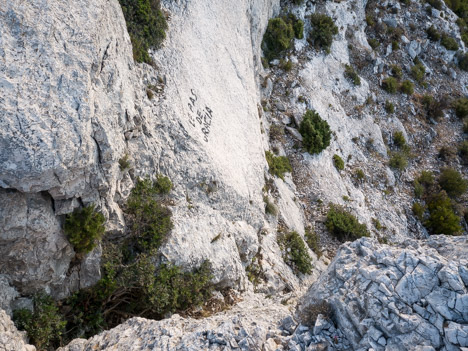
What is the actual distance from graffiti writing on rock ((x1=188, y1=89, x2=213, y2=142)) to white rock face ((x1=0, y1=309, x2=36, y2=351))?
7636 mm

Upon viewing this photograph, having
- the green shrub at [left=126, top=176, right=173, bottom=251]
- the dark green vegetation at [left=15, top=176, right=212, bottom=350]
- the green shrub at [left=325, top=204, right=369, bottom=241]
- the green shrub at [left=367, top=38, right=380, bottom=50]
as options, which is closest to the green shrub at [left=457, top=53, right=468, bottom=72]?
the green shrub at [left=367, top=38, right=380, bottom=50]

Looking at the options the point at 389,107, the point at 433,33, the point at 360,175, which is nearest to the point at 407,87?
the point at 389,107

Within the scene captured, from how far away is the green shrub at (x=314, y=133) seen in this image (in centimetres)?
1838

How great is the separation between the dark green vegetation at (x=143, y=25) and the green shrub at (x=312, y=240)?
11.1 metres

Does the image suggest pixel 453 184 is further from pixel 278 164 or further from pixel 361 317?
pixel 361 317

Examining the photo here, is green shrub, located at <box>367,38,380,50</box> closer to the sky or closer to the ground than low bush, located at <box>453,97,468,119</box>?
closer to the sky

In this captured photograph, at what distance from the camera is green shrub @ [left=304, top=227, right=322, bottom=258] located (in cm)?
1540

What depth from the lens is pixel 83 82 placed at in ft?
22.6

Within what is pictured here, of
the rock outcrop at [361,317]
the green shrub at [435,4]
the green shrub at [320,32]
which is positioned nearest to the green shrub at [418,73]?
the green shrub at [435,4]

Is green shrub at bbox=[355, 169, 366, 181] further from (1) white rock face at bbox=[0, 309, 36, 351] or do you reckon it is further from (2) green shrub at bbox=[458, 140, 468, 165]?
(1) white rock face at bbox=[0, 309, 36, 351]

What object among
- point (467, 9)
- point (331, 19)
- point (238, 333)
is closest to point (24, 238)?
point (238, 333)

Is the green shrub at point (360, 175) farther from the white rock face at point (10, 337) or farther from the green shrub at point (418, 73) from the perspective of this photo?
the white rock face at point (10, 337)

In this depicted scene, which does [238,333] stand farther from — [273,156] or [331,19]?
[331,19]

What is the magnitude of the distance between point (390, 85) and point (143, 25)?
21.1 m
